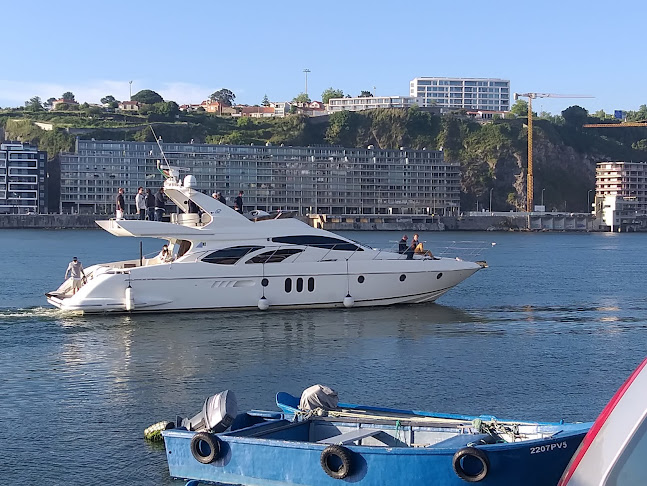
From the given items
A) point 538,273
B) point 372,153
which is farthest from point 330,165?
point 538,273

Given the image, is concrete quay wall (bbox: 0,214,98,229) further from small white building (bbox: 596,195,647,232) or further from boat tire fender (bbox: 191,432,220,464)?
boat tire fender (bbox: 191,432,220,464)

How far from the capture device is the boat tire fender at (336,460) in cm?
1123

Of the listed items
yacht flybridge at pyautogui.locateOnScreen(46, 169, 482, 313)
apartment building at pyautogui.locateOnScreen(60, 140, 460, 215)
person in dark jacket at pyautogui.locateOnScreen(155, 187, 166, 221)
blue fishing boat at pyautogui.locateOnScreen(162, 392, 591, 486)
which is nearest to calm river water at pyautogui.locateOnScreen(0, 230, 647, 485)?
yacht flybridge at pyautogui.locateOnScreen(46, 169, 482, 313)

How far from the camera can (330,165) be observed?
182375mm

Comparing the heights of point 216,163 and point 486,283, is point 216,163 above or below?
above

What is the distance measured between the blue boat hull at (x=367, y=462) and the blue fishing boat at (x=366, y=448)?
12mm

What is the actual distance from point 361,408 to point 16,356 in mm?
13522

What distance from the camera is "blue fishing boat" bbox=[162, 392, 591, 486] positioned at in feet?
35.5

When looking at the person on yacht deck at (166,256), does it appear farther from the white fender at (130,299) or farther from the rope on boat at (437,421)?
the rope on boat at (437,421)

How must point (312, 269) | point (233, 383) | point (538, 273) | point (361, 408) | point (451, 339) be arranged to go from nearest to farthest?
point (361, 408) < point (233, 383) < point (451, 339) < point (312, 269) < point (538, 273)

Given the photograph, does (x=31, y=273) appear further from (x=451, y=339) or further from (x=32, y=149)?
(x=32, y=149)

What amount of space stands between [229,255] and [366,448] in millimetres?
20486

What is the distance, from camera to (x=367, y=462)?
36.9 feet

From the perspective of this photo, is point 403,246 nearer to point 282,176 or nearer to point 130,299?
point 130,299
